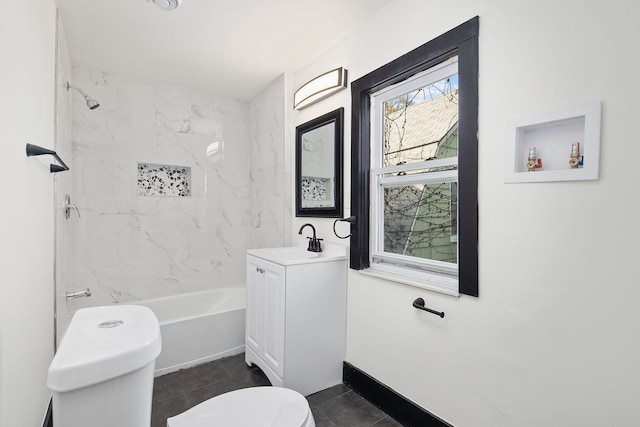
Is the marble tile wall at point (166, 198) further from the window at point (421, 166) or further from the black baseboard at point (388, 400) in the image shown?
the black baseboard at point (388, 400)

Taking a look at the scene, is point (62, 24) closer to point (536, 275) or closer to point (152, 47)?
point (152, 47)

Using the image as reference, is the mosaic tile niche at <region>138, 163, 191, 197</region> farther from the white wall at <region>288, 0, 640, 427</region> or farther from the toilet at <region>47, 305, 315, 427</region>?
the white wall at <region>288, 0, 640, 427</region>

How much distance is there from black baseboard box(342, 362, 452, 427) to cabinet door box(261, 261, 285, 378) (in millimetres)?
498

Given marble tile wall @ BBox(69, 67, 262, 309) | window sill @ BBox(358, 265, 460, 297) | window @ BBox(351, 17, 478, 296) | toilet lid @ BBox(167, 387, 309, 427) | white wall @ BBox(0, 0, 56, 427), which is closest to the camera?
white wall @ BBox(0, 0, 56, 427)

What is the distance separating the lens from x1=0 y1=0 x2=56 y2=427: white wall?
3.18 ft

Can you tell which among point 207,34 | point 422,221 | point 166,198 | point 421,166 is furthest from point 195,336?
point 207,34

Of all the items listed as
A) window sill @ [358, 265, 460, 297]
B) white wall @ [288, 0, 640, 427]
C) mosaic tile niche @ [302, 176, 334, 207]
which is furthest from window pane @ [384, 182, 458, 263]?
mosaic tile niche @ [302, 176, 334, 207]

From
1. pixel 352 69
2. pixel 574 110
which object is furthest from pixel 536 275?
pixel 352 69

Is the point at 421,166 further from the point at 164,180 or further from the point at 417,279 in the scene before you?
the point at 164,180

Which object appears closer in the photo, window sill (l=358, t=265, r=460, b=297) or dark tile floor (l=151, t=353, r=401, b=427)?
window sill (l=358, t=265, r=460, b=297)

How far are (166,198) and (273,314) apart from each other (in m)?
1.84

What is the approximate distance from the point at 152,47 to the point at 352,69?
5.07 feet

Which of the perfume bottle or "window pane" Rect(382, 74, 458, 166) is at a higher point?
"window pane" Rect(382, 74, 458, 166)

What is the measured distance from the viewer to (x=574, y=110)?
3.67ft
